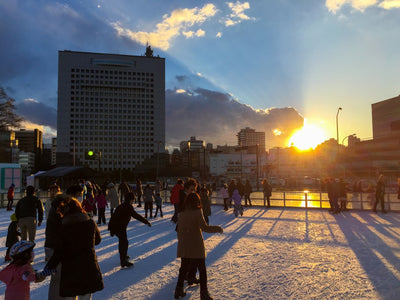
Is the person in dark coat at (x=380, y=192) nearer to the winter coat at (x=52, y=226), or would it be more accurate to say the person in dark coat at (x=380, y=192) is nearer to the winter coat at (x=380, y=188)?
the winter coat at (x=380, y=188)

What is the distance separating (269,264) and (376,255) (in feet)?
8.99

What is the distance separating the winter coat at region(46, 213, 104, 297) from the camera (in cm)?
295

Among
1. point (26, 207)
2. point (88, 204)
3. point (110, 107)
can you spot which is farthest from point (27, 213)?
point (110, 107)

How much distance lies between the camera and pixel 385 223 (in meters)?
11.2

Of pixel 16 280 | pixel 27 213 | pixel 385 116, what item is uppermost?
pixel 385 116

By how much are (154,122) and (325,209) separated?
117704 millimetres

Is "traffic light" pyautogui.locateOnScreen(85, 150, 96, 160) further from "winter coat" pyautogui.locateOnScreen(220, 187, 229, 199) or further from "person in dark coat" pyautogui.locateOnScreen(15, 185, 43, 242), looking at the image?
"person in dark coat" pyautogui.locateOnScreen(15, 185, 43, 242)

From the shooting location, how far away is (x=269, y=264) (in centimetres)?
608

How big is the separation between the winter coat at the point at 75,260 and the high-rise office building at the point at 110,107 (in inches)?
4840

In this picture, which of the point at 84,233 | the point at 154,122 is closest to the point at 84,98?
the point at 154,122

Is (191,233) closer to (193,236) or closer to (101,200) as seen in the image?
(193,236)

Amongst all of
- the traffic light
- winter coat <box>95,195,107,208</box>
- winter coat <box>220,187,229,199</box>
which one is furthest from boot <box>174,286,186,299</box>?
the traffic light

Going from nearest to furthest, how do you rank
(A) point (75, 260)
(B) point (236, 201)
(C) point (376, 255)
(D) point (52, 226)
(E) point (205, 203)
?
(A) point (75, 260) < (D) point (52, 226) < (C) point (376, 255) < (E) point (205, 203) < (B) point (236, 201)

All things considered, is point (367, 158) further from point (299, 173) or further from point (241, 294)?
point (241, 294)
